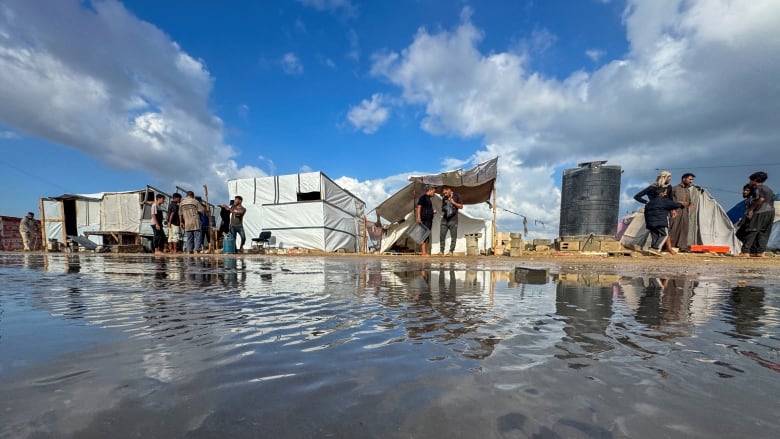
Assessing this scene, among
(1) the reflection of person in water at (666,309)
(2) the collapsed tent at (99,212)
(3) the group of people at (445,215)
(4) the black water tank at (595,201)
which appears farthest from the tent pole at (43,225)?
(4) the black water tank at (595,201)

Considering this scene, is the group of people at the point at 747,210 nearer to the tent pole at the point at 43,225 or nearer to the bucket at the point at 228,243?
the bucket at the point at 228,243

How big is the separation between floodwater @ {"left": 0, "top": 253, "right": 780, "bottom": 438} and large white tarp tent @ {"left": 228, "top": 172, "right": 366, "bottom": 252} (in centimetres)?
1363

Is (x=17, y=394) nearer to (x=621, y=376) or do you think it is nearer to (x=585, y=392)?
(x=585, y=392)

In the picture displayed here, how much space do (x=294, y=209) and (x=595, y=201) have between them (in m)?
12.6

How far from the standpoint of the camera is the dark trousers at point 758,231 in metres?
6.75

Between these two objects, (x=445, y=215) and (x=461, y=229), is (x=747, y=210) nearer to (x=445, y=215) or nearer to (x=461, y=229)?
(x=445, y=215)

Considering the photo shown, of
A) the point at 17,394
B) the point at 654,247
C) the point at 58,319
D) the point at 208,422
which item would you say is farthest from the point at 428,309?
the point at 654,247

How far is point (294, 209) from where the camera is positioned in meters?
15.7

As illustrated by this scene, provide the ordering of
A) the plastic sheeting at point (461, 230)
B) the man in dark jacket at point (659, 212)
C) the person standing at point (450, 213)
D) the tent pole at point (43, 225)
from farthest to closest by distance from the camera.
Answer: the tent pole at point (43, 225), the plastic sheeting at point (461, 230), the person standing at point (450, 213), the man in dark jacket at point (659, 212)

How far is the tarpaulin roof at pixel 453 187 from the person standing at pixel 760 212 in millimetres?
6184

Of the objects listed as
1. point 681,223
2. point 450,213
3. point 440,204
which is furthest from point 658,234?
point 440,204

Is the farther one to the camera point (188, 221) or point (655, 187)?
point (188, 221)

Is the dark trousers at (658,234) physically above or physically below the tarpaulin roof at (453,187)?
below

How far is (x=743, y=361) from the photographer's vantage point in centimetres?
102
